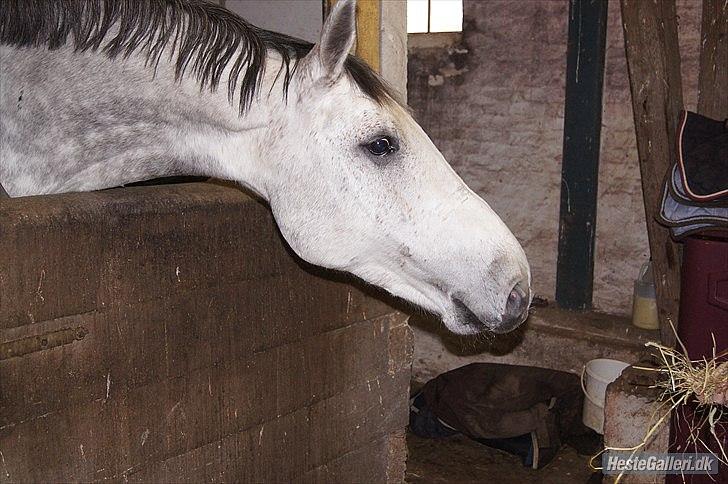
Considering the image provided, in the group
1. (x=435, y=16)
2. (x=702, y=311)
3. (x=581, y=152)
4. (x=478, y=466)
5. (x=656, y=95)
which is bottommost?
(x=478, y=466)

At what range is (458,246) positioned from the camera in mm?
1930

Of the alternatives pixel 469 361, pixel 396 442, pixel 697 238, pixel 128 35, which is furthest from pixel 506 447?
pixel 128 35

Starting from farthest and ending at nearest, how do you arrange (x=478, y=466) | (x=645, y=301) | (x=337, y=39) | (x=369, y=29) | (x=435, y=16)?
(x=435, y=16) < (x=645, y=301) < (x=478, y=466) < (x=369, y=29) < (x=337, y=39)

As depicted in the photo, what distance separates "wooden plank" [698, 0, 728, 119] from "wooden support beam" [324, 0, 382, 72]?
1698 mm

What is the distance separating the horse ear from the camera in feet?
5.78

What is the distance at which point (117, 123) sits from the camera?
6.54 ft

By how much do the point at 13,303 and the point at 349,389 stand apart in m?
1.26

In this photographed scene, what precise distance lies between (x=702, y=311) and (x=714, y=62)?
48.3 inches

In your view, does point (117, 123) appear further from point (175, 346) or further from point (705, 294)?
point (705, 294)

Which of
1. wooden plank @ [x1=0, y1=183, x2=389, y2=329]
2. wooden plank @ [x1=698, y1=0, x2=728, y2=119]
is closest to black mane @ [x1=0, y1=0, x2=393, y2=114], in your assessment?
wooden plank @ [x1=0, y1=183, x2=389, y2=329]

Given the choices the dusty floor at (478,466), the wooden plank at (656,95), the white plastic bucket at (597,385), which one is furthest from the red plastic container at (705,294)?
the dusty floor at (478,466)

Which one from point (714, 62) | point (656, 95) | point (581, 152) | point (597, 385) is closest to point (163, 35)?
point (656, 95)

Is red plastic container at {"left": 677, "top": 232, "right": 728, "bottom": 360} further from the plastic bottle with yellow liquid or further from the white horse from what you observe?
the plastic bottle with yellow liquid

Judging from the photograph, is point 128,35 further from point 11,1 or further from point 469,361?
point 469,361
